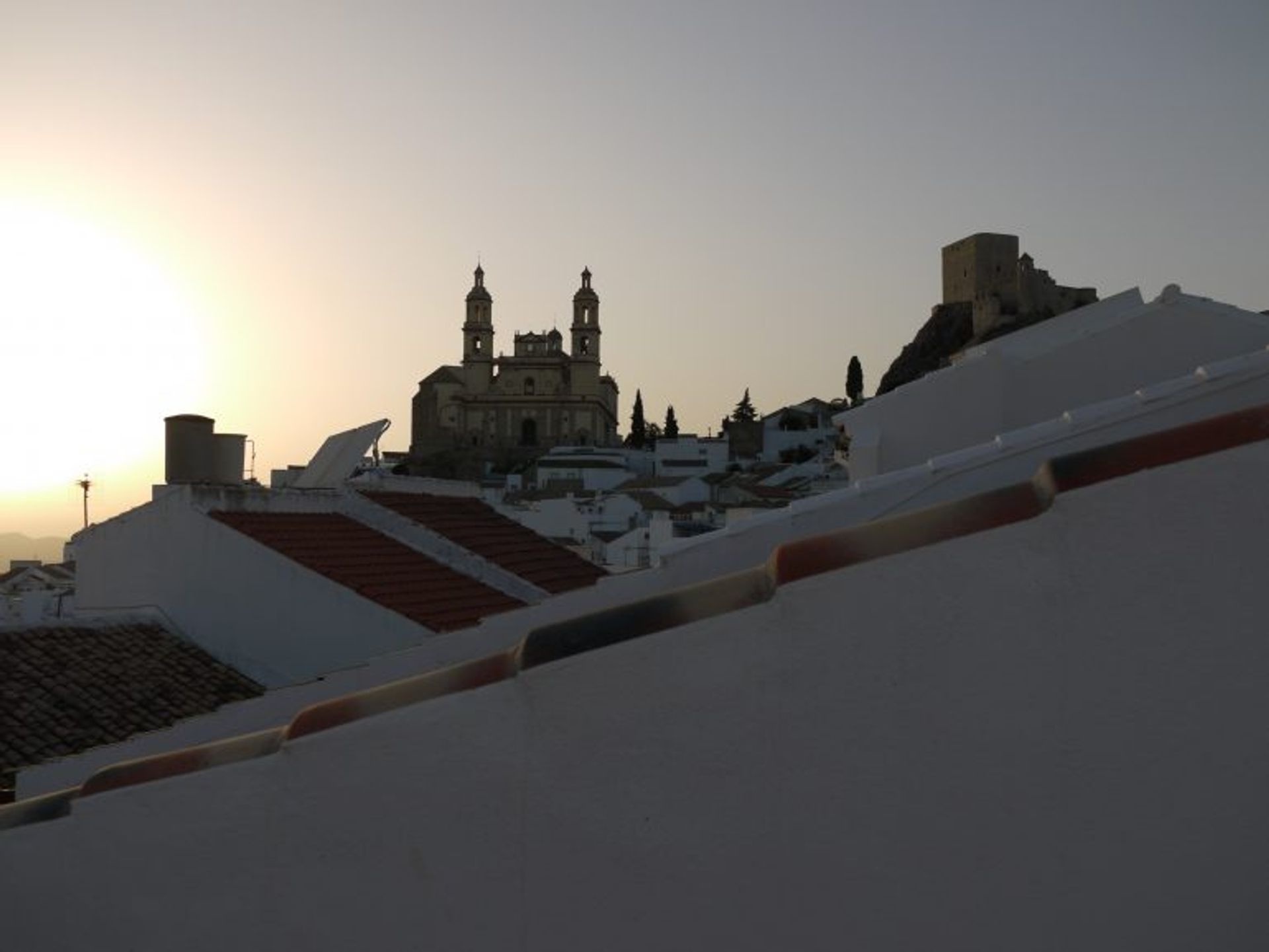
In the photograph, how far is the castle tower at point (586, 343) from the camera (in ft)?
329

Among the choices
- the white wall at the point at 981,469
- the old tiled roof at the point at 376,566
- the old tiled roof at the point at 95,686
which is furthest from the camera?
the old tiled roof at the point at 376,566

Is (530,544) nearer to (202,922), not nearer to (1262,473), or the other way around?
(202,922)

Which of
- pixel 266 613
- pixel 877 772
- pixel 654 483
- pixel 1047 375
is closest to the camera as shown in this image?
pixel 877 772

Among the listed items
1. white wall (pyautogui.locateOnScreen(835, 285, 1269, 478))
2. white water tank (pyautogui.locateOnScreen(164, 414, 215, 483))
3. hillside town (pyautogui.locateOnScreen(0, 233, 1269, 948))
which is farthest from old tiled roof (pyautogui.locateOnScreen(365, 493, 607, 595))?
hillside town (pyautogui.locateOnScreen(0, 233, 1269, 948))

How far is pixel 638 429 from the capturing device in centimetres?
10481

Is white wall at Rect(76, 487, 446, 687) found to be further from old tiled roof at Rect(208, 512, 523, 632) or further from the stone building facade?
the stone building facade

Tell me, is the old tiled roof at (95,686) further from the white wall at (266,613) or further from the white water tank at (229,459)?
the white water tank at (229,459)

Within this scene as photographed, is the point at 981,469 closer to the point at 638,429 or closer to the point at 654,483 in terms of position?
the point at 654,483

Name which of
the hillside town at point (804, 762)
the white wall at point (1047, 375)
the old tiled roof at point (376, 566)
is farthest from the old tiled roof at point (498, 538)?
the hillside town at point (804, 762)

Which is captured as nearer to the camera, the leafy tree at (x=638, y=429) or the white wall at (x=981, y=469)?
the white wall at (x=981, y=469)

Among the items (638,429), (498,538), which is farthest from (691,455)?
(498,538)

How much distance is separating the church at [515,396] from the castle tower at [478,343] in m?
0.06

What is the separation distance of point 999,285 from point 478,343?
151 feet

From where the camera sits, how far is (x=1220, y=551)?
3117 millimetres
